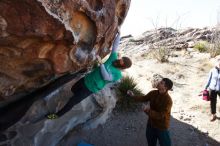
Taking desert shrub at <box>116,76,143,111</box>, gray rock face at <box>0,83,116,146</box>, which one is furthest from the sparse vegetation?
gray rock face at <box>0,83,116,146</box>

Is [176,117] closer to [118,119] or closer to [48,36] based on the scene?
[118,119]

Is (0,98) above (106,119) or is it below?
above

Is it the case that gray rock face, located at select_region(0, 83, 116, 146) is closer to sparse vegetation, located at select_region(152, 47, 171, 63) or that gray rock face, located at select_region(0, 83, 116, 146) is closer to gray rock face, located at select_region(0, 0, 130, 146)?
gray rock face, located at select_region(0, 0, 130, 146)

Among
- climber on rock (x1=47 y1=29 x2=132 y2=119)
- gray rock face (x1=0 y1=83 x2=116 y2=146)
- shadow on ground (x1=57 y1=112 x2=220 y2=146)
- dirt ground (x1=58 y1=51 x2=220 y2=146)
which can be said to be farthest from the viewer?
dirt ground (x1=58 y1=51 x2=220 y2=146)

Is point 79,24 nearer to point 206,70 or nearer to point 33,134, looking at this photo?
point 33,134

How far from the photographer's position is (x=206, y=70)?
38.4 feet

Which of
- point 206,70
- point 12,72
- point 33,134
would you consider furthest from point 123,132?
point 206,70

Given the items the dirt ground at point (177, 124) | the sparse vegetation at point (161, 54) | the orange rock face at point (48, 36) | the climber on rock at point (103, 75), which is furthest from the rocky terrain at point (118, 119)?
the orange rock face at point (48, 36)

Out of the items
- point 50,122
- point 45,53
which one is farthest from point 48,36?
point 50,122

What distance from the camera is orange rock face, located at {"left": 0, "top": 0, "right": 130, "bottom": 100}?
3441 millimetres

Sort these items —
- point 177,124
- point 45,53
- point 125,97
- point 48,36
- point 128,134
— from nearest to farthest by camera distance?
point 48,36
point 45,53
point 128,134
point 177,124
point 125,97

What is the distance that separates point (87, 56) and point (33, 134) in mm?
1700

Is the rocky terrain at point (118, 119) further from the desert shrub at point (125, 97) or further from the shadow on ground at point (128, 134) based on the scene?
the desert shrub at point (125, 97)

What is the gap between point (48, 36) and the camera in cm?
371
